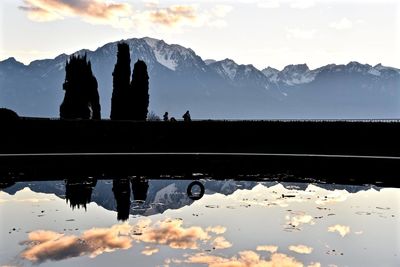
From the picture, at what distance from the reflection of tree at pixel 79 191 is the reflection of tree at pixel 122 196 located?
1.40m

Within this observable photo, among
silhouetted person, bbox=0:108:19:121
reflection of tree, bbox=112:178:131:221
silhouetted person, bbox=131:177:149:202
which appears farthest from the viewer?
silhouetted person, bbox=0:108:19:121

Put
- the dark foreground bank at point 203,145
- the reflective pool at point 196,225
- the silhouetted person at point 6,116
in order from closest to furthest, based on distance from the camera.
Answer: the reflective pool at point 196,225 → the dark foreground bank at point 203,145 → the silhouetted person at point 6,116

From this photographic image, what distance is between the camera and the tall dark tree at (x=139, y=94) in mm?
69062

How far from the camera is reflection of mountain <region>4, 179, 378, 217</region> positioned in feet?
85.1

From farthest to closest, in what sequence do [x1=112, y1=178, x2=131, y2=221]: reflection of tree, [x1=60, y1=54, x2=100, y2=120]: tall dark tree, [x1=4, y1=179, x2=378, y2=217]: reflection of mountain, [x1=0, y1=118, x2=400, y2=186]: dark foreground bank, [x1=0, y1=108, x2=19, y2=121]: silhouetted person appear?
[x1=60, y1=54, x2=100, y2=120]: tall dark tree, [x1=0, y1=108, x2=19, y2=121]: silhouetted person, [x1=0, y1=118, x2=400, y2=186]: dark foreground bank, [x1=4, y1=179, x2=378, y2=217]: reflection of mountain, [x1=112, y1=178, x2=131, y2=221]: reflection of tree

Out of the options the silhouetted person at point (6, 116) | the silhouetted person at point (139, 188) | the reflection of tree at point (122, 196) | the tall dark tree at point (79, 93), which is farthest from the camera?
the tall dark tree at point (79, 93)

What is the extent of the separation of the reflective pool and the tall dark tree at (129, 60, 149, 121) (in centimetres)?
3614

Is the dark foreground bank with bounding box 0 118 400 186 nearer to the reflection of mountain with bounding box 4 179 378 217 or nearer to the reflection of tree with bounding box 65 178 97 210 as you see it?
the reflection of mountain with bounding box 4 179 378 217

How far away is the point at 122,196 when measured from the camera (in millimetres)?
28484

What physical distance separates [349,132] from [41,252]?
42896mm

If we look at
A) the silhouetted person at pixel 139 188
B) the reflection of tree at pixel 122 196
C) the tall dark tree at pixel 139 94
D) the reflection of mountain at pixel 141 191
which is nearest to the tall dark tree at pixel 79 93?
the tall dark tree at pixel 139 94

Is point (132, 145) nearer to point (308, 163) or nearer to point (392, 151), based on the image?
point (308, 163)

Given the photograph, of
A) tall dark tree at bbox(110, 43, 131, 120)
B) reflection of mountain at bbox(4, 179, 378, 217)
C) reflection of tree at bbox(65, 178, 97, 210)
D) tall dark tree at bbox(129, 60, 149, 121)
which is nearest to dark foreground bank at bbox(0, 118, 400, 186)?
reflection of mountain at bbox(4, 179, 378, 217)

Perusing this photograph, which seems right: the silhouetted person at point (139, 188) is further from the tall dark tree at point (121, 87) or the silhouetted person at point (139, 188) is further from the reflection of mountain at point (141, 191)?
the tall dark tree at point (121, 87)
